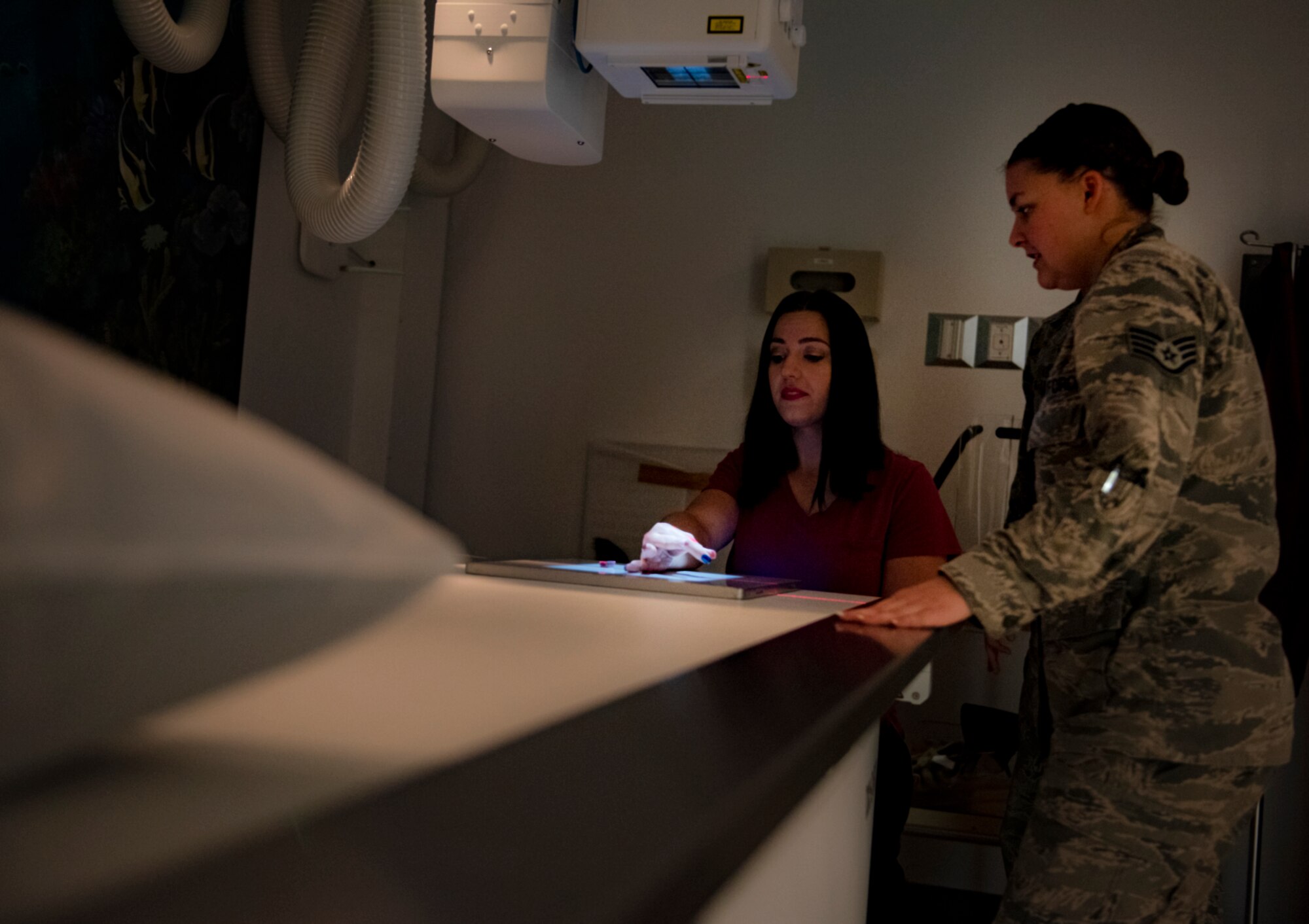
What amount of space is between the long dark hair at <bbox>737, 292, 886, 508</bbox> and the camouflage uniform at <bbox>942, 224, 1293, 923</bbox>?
0.76 meters

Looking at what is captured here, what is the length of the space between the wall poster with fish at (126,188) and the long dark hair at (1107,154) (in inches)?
60.6

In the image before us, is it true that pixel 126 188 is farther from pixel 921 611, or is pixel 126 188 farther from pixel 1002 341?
pixel 1002 341

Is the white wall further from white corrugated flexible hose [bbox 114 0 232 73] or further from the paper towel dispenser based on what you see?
white corrugated flexible hose [bbox 114 0 232 73]

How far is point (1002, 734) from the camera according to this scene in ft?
8.95

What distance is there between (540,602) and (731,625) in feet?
0.75

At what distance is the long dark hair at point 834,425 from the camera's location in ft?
7.30

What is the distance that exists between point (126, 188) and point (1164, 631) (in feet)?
6.16

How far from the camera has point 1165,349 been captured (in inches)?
51.0

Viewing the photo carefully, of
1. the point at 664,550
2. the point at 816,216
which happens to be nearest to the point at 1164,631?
the point at 664,550

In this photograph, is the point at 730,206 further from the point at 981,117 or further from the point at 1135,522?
the point at 1135,522

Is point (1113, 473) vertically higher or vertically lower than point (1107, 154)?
lower

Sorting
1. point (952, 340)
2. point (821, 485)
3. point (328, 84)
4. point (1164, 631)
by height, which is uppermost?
point (328, 84)

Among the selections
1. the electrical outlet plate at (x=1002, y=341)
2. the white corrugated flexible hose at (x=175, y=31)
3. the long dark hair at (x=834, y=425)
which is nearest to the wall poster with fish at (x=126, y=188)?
the white corrugated flexible hose at (x=175, y=31)

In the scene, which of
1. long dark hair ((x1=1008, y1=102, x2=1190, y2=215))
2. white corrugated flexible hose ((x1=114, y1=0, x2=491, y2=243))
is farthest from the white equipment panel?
long dark hair ((x1=1008, y1=102, x2=1190, y2=215))
